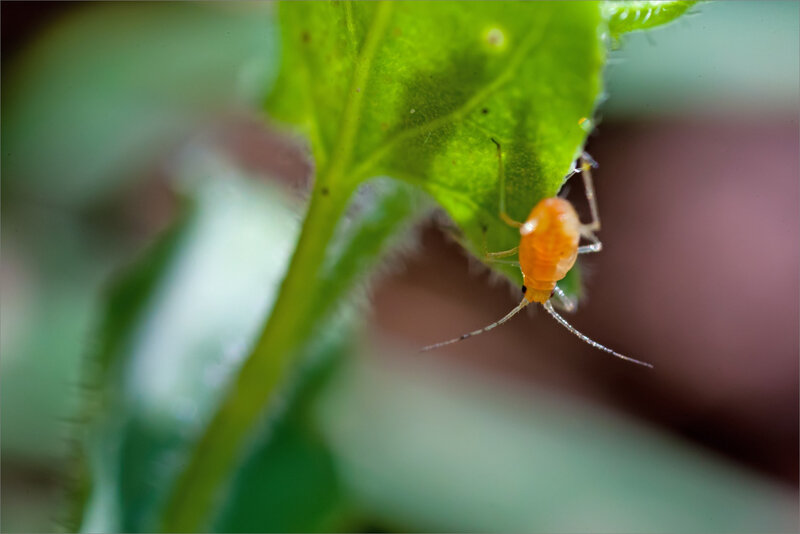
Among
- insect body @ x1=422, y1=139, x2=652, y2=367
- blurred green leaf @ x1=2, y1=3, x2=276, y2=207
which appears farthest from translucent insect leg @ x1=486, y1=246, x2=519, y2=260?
blurred green leaf @ x1=2, y1=3, x2=276, y2=207

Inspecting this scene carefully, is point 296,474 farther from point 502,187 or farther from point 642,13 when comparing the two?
point 642,13

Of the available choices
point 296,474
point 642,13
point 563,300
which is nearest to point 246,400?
point 563,300

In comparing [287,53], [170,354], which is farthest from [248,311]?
[287,53]

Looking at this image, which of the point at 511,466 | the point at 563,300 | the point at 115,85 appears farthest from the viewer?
the point at 115,85

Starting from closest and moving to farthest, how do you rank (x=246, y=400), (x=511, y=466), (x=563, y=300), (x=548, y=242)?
1. (x=548, y=242)
2. (x=246, y=400)
3. (x=563, y=300)
4. (x=511, y=466)

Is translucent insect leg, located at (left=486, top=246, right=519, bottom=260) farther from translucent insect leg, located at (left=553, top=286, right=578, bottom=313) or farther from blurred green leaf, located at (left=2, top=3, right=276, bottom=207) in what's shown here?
blurred green leaf, located at (left=2, top=3, right=276, bottom=207)

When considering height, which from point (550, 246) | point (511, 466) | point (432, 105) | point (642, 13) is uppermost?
point (642, 13)

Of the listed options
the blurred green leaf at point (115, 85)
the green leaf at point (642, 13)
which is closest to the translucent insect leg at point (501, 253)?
the green leaf at point (642, 13)
